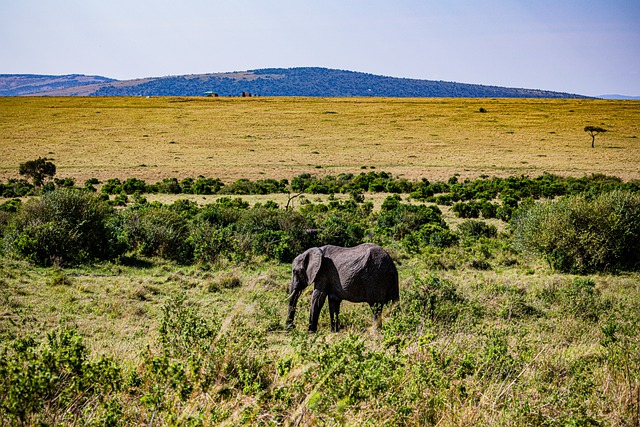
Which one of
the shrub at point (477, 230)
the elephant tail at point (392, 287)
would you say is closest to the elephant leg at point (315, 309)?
the elephant tail at point (392, 287)

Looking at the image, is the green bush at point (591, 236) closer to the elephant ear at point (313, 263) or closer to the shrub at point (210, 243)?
the elephant ear at point (313, 263)

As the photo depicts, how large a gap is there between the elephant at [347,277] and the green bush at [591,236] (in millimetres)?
8122

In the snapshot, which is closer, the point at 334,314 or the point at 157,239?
the point at 334,314

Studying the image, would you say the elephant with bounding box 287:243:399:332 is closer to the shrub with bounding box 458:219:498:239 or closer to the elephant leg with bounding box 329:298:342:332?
the elephant leg with bounding box 329:298:342:332

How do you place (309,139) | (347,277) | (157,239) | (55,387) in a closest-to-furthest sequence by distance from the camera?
(55,387), (347,277), (157,239), (309,139)

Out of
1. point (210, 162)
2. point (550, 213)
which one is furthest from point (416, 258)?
point (210, 162)

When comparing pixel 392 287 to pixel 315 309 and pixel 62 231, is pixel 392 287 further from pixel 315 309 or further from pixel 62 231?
pixel 62 231

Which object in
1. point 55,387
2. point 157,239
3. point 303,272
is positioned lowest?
point 157,239

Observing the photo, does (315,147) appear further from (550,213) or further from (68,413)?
(68,413)

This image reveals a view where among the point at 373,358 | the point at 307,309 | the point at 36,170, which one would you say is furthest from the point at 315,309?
the point at 36,170

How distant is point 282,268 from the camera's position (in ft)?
50.3

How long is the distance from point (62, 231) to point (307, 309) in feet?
28.3

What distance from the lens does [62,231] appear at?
14883mm

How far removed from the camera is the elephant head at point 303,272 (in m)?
9.40
